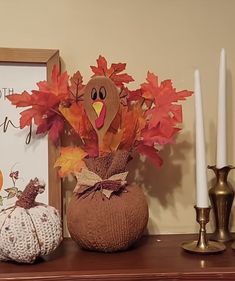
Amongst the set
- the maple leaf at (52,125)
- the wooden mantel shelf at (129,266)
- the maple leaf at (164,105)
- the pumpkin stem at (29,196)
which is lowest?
the wooden mantel shelf at (129,266)

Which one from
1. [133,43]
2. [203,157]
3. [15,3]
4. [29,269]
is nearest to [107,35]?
[133,43]

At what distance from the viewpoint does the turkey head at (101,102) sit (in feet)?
2.43

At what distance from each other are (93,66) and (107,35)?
0.27ft

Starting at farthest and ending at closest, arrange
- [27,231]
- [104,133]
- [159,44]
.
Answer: [159,44]
[104,133]
[27,231]

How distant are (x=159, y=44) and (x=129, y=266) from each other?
17.4 inches

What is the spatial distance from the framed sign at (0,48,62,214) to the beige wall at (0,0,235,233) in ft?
0.14

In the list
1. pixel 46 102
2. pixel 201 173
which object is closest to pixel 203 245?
pixel 201 173

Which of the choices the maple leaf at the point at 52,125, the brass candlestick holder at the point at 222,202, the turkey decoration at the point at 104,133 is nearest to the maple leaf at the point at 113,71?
the turkey decoration at the point at 104,133

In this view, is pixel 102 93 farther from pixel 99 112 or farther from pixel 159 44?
pixel 159 44

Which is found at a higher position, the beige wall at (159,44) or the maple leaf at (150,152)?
the beige wall at (159,44)

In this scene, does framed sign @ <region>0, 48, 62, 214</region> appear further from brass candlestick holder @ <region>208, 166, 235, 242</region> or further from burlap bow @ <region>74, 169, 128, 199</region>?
brass candlestick holder @ <region>208, 166, 235, 242</region>

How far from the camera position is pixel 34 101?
0.78m

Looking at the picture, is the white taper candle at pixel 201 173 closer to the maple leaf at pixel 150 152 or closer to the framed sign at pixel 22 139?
the maple leaf at pixel 150 152

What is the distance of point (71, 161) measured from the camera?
2.52 ft
